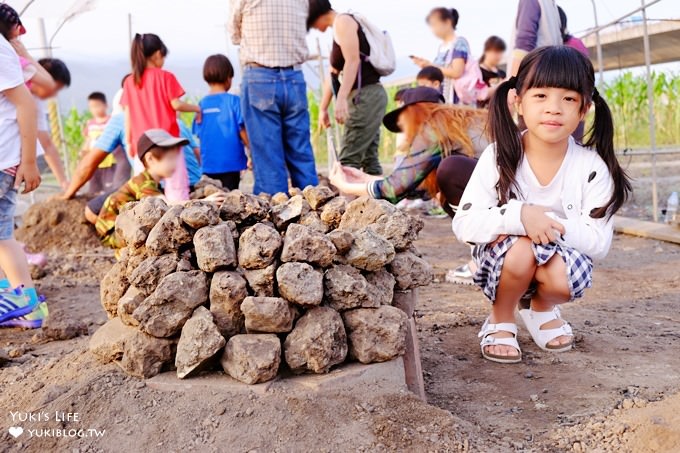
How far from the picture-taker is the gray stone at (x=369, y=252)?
Answer: 221 cm

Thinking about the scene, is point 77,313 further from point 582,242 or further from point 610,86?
point 610,86

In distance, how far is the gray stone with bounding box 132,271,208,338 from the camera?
2.09 metres

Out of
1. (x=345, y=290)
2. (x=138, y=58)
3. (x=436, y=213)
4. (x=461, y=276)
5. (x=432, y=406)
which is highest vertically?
(x=138, y=58)

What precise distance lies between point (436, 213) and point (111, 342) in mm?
5549

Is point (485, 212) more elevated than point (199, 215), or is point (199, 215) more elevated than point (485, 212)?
point (199, 215)

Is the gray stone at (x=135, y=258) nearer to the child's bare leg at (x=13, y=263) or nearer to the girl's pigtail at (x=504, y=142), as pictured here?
the girl's pigtail at (x=504, y=142)

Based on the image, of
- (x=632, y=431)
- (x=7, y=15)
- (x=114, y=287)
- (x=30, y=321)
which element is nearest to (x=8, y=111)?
(x=7, y=15)

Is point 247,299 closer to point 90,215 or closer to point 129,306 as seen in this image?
point 129,306

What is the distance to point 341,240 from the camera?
2.19 metres

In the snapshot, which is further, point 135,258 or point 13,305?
point 13,305

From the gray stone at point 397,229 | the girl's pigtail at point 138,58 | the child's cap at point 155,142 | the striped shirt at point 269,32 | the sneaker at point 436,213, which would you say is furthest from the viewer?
the sneaker at point 436,213

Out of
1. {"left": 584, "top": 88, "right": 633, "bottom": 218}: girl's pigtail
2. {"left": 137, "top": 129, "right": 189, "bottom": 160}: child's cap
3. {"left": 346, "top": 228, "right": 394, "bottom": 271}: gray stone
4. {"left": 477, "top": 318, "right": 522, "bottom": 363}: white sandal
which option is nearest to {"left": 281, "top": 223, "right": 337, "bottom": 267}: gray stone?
{"left": 346, "top": 228, "right": 394, "bottom": 271}: gray stone

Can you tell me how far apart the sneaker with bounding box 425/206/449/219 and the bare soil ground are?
4124 mm

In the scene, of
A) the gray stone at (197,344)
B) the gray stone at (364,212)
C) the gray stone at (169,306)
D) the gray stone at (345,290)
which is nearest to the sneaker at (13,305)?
the gray stone at (169,306)
